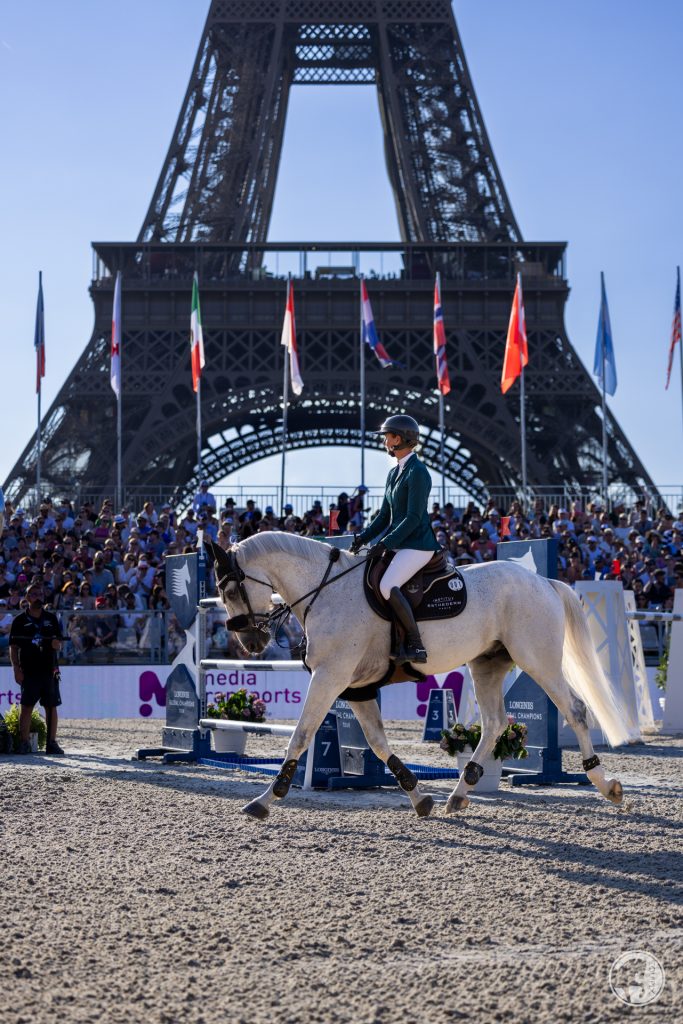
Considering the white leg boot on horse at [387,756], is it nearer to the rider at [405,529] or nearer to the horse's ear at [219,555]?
the rider at [405,529]

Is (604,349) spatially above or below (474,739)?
above

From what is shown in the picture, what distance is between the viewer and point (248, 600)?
27.0 ft

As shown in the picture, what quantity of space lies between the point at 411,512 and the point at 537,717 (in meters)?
3.54

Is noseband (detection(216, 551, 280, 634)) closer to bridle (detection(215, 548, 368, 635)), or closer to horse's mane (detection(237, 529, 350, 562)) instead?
bridle (detection(215, 548, 368, 635))

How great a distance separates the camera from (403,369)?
4541 centimetres

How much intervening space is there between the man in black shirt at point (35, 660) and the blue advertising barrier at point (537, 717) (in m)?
5.63

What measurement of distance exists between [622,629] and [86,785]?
8.23m

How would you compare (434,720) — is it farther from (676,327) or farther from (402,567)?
(676,327)

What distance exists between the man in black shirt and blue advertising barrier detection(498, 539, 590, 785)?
563cm

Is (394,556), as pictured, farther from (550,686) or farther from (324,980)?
(324,980)

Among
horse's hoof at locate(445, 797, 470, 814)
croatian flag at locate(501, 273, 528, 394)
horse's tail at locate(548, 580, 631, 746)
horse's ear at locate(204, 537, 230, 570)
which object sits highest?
croatian flag at locate(501, 273, 528, 394)

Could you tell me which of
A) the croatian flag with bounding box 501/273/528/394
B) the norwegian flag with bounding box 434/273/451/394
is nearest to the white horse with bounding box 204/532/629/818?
the croatian flag with bounding box 501/273/528/394

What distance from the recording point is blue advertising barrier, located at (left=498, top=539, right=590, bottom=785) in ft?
36.0

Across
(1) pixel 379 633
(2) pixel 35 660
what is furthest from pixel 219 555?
(2) pixel 35 660
